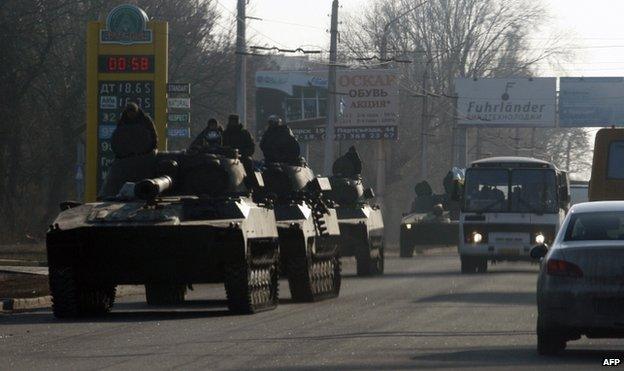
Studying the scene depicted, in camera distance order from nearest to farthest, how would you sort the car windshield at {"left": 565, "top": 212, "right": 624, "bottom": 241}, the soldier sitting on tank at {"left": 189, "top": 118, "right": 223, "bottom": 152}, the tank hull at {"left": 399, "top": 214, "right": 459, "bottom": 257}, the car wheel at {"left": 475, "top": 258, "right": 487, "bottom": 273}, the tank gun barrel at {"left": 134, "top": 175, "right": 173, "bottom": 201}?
the car windshield at {"left": 565, "top": 212, "right": 624, "bottom": 241}
the tank gun barrel at {"left": 134, "top": 175, "right": 173, "bottom": 201}
the soldier sitting on tank at {"left": 189, "top": 118, "right": 223, "bottom": 152}
the car wheel at {"left": 475, "top": 258, "right": 487, "bottom": 273}
the tank hull at {"left": 399, "top": 214, "right": 459, "bottom": 257}

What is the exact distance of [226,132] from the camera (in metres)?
21.2

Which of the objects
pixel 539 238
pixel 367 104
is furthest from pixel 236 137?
pixel 367 104

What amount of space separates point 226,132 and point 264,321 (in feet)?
15.6

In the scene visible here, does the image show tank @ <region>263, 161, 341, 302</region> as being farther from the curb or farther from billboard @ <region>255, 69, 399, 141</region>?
billboard @ <region>255, 69, 399, 141</region>

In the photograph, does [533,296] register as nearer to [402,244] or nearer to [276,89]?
[402,244]

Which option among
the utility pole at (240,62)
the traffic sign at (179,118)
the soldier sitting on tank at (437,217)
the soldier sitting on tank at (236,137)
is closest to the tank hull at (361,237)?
the traffic sign at (179,118)

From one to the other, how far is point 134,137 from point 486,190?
44.8 ft

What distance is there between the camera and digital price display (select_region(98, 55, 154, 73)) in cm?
3206

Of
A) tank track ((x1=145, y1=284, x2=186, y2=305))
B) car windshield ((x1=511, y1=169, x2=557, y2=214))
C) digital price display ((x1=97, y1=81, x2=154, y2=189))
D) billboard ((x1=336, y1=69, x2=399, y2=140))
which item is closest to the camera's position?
tank track ((x1=145, y1=284, x2=186, y2=305))

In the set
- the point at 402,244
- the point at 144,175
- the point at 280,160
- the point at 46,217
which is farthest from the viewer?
the point at 46,217

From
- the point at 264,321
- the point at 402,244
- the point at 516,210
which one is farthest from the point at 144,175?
the point at 402,244

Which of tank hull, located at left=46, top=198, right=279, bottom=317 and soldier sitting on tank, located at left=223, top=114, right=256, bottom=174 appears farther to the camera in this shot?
soldier sitting on tank, located at left=223, top=114, right=256, bottom=174

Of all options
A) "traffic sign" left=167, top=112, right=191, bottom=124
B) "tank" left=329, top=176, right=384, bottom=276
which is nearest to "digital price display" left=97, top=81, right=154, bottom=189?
"traffic sign" left=167, top=112, right=191, bottom=124

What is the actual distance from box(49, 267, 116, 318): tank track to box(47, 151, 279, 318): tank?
11 millimetres
